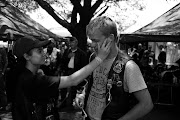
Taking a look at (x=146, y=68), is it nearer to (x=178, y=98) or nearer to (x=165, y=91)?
(x=165, y=91)

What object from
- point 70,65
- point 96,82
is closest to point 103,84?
point 96,82

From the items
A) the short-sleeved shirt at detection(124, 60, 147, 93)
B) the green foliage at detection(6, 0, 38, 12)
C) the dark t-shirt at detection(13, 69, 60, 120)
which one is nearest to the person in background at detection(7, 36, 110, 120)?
the dark t-shirt at detection(13, 69, 60, 120)

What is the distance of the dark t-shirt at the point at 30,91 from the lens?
2500mm

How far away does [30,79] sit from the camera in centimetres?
251

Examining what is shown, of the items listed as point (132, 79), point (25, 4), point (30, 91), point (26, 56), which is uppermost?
point (25, 4)

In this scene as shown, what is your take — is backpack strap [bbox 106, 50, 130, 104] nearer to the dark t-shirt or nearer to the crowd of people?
the crowd of people

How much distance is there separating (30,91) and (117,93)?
2.28ft

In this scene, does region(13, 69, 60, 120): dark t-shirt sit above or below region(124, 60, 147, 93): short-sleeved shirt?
below

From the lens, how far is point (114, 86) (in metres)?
2.31

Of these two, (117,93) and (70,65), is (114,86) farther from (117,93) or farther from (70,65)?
(70,65)

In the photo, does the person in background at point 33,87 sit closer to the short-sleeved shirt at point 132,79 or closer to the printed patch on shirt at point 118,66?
the printed patch on shirt at point 118,66

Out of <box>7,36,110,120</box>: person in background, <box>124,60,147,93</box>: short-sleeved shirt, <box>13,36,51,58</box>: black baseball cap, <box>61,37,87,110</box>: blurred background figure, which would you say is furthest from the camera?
<box>61,37,87,110</box>: blurred background figure

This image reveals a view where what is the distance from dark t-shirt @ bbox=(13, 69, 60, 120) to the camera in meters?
2.50

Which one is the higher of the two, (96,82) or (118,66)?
(118,66)
